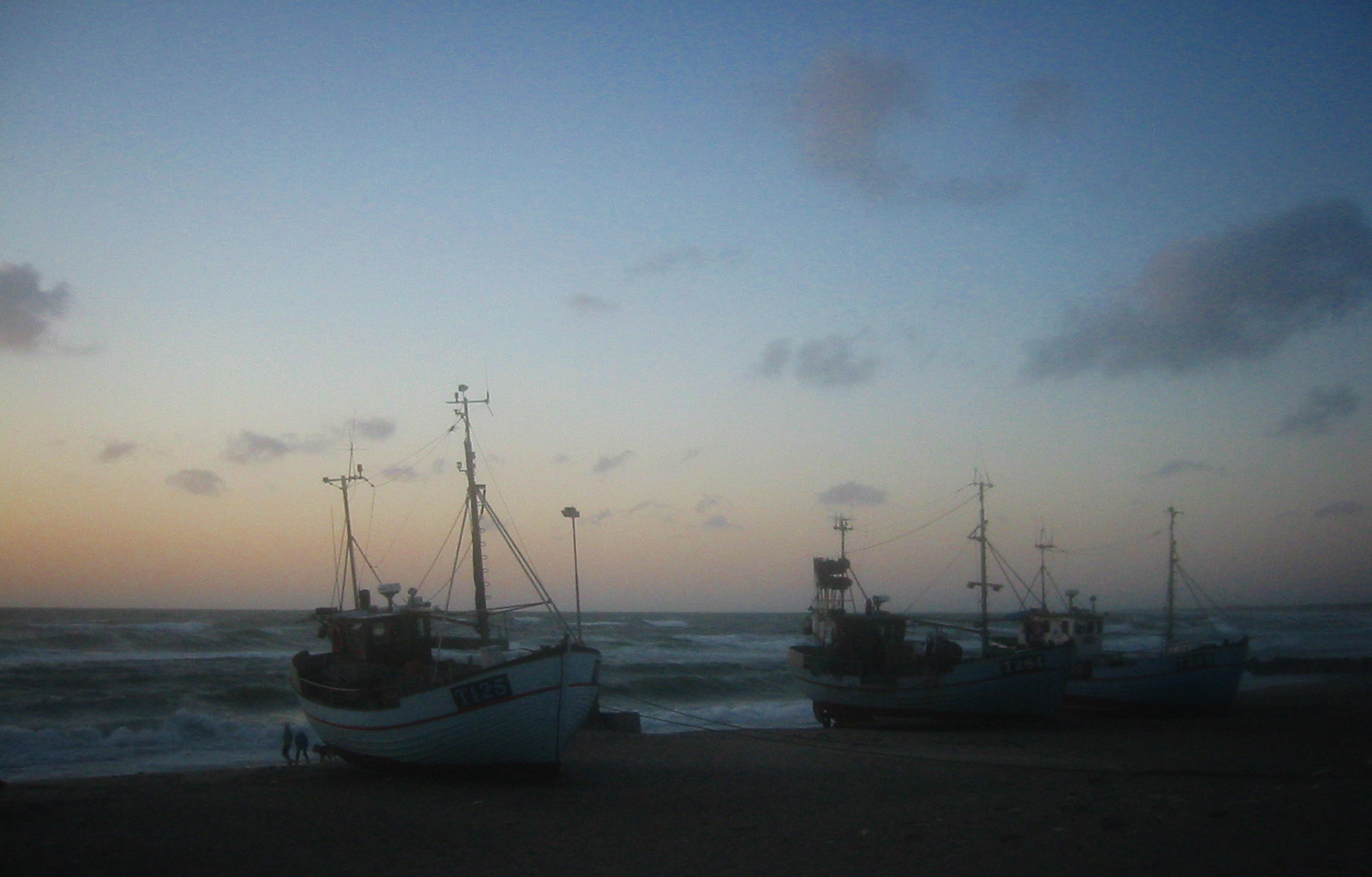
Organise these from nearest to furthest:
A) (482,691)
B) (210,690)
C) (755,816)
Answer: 1. (755,816)
2. (482,691)
3. (210,690)

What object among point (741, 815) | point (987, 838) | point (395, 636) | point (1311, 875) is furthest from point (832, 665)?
point (1311, 875)

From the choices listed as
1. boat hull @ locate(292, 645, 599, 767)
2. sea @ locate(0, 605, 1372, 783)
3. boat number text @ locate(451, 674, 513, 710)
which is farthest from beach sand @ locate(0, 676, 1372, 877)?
sea @ locate(0, 605, 1372, 783)

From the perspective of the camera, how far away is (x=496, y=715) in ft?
53.3

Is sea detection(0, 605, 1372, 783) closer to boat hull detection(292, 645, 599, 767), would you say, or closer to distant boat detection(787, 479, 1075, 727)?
distant boat detection(787, 479, 1075, 727)

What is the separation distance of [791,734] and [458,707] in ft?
41.0

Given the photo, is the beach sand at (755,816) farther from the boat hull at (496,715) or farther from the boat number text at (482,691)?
the boat number text at (482,691)

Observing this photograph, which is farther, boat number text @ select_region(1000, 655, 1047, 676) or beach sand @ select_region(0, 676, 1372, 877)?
boat number text @ select_region(1000, 655, 1047, 676)

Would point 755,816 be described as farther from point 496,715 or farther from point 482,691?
point 482,691

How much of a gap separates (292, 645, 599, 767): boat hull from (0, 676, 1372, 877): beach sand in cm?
60

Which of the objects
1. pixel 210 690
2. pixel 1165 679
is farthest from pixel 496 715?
pixel 210 690

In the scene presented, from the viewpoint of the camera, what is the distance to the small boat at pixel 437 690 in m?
16.3

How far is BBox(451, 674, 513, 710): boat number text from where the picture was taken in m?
16.1

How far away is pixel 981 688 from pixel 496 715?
15478mm

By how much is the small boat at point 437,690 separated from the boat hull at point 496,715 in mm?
Result: 15
